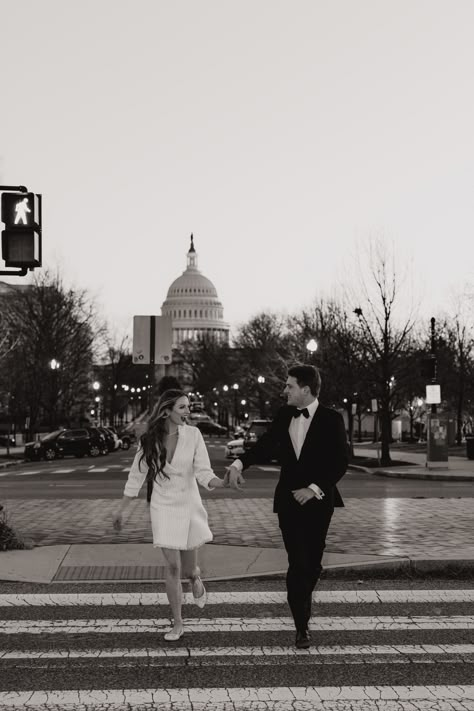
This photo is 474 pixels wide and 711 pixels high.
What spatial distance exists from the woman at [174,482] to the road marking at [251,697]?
1276mm

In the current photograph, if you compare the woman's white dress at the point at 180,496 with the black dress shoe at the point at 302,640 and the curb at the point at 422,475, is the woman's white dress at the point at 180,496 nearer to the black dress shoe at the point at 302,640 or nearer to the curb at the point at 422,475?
the black dress shoe at the point at 302,640

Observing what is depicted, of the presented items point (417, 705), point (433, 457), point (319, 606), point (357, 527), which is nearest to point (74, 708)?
point (417, 705)

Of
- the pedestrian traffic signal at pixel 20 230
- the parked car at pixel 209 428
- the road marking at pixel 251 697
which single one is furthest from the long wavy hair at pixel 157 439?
the parked car at pixel 209 428

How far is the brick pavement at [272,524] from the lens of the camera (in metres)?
11.5

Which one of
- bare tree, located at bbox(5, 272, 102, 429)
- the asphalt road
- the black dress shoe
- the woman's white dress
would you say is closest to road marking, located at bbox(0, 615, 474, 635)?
the black dress shoe

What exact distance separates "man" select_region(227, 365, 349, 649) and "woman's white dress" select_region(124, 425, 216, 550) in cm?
44

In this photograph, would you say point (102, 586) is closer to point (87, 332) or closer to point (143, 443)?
point (143, 443)

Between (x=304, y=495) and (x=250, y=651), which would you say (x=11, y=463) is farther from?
(x=304, y=495)

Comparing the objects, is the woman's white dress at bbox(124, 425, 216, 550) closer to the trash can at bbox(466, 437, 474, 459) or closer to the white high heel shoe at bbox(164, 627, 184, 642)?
the white high heel shoe at bbox(164, 627, 184, 642)

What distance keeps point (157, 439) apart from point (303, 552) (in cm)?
124

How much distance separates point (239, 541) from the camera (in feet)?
38.6

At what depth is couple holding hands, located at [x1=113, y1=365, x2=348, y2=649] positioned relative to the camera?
6629 mm

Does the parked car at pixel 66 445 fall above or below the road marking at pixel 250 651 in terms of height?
above

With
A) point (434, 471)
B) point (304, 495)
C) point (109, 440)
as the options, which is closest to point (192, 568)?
point (304, 495)
